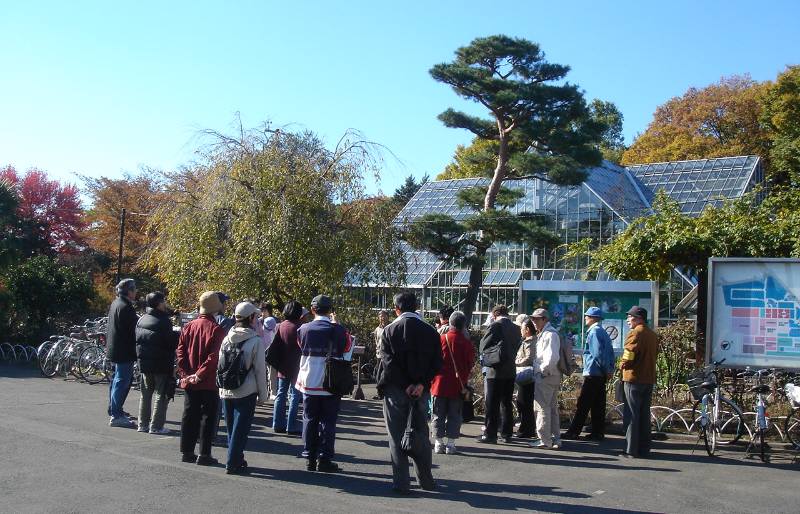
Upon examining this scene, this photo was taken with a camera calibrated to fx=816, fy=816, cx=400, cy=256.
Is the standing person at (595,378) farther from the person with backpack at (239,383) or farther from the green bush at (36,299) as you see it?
the green bush at (36,299)

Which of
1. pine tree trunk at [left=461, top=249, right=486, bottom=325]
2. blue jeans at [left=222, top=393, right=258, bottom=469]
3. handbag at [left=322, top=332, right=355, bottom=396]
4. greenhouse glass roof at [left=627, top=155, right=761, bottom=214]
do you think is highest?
greenhouse glass roof at [left=627, top=155, right=761, bottom=214]

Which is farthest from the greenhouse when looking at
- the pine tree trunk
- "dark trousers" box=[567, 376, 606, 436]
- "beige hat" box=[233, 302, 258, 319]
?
"beige hat" box=[233, 302, 258, 319]

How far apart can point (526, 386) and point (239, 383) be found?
4.73 meters

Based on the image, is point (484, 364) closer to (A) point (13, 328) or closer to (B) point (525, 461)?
(B) point (525, 461)

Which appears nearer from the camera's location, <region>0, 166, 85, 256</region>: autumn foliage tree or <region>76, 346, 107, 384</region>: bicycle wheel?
<region>76, 346, 107, 384</region>: bicycle wheel

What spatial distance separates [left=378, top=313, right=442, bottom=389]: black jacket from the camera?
7.82 m

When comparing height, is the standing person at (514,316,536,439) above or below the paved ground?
above

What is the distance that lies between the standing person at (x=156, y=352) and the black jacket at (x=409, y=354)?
12.4 feet

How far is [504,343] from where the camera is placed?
10945 millimetres

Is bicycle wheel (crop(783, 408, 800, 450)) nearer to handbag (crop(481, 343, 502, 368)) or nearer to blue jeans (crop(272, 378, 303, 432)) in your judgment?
handbag (crop(481, 343, 502, 368))

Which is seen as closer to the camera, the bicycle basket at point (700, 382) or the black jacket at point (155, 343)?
the bicycle basket at point (700, 382)

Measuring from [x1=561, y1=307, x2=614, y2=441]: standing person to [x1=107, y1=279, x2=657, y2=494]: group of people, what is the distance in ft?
0.06

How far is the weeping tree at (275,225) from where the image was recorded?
55.7 ft

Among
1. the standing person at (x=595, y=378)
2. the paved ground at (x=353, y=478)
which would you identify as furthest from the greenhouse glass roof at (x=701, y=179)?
the paved ground at (x=353, y=478)
